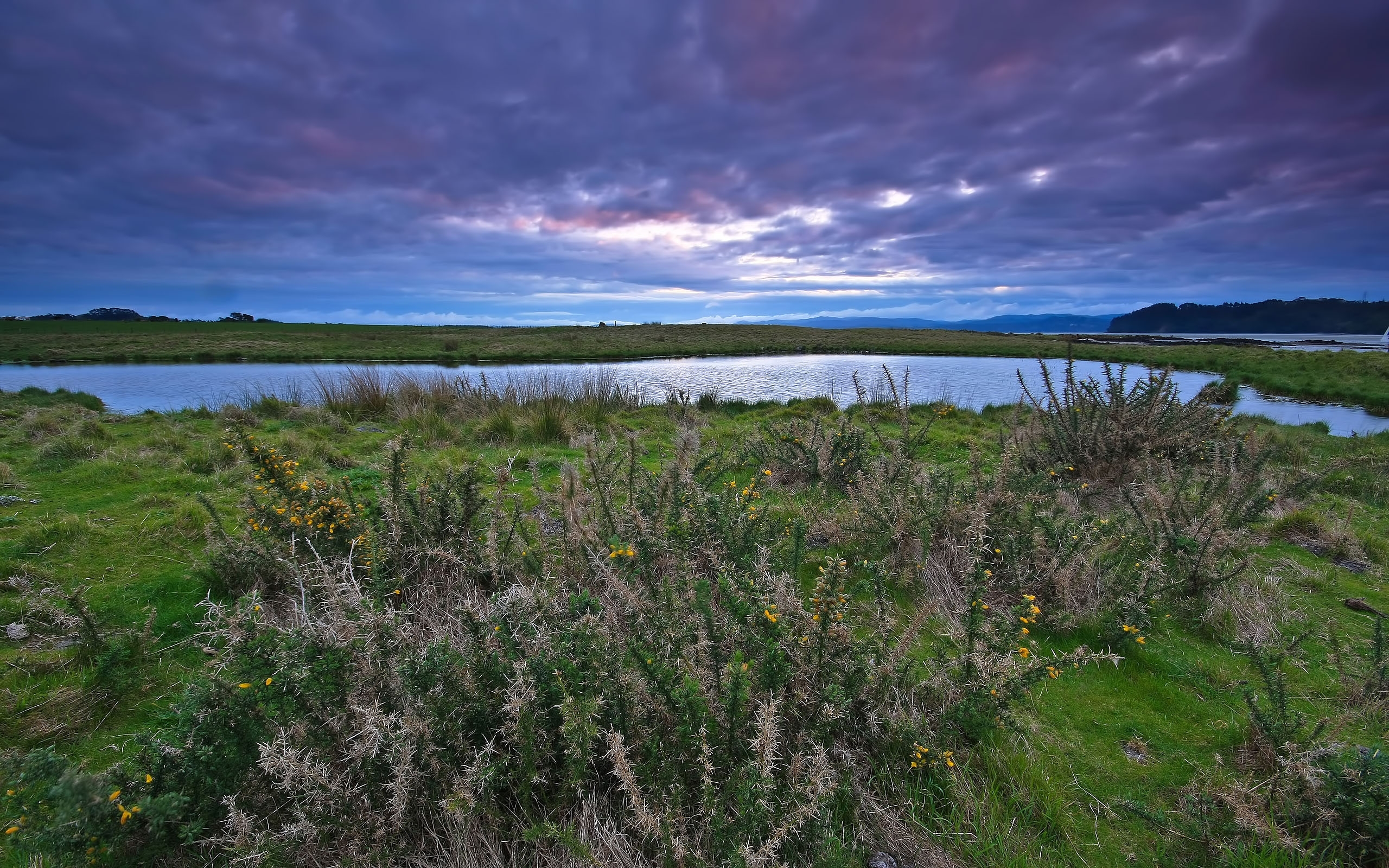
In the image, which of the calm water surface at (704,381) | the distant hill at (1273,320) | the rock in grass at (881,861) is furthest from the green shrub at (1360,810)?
the distant hill at (1273,320)

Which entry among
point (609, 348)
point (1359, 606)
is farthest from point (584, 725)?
point (609, 348)

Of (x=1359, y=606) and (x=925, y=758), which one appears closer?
(x=925, y=758)

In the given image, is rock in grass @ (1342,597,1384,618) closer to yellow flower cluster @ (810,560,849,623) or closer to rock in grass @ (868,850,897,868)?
yellow flower cluster @ (810,560,849,623)

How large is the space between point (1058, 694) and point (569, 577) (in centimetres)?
293

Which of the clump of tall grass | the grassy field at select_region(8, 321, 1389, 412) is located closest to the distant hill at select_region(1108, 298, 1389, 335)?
the grassy field at select_region(8, 321, 1389, 412)

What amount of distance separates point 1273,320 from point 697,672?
687 feet

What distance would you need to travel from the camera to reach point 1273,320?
144m

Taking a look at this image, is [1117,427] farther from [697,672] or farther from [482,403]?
[482,403]

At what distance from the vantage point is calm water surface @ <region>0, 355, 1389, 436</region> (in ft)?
58.3

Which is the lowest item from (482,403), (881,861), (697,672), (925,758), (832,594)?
(881,861)

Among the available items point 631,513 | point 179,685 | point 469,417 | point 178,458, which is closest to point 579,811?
point 631,513

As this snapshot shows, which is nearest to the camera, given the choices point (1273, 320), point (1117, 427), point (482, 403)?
point (1117, 427)

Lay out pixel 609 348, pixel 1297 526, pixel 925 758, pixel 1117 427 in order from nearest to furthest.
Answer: pixel 925 758
pixel 1297 526
pixel 1117 427
pixel 609 348

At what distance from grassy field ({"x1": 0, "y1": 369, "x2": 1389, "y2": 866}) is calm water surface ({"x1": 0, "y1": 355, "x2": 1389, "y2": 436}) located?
32.9ft
